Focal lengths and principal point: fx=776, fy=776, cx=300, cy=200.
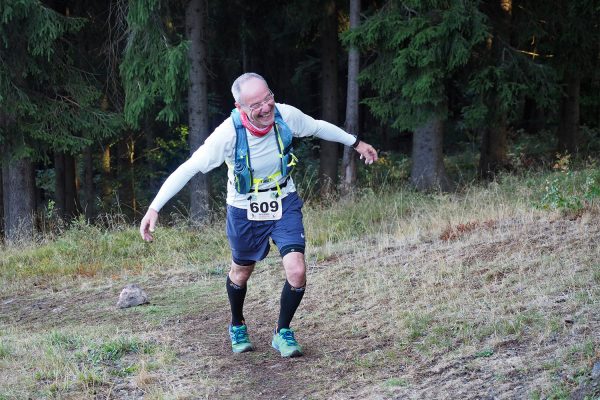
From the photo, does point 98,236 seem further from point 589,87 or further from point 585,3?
point 589,87

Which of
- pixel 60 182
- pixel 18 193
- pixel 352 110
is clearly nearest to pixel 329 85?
pixel 352 110

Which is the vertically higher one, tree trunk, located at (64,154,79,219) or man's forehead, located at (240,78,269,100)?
man's forehead, located at (240,78,269,100)

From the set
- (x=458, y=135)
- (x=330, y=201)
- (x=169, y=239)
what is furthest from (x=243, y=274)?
(x=458, y=135)

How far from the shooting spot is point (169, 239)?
465 inches

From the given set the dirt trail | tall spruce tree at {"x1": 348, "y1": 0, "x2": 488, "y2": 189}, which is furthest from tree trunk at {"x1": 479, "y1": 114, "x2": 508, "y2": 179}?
the dirt trail

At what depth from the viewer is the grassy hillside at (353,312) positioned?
511 cm

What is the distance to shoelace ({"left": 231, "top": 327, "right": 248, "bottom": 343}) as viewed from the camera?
6.25 meters

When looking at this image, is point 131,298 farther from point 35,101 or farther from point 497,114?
point 497,114

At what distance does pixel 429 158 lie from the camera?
15.2m

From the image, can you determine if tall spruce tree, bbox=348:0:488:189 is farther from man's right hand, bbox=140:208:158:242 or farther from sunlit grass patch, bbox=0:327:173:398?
man's right hand, bbox=140:208:158:242

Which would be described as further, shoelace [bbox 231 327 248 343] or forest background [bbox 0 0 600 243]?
forest background [bbox 0 0 600 243]

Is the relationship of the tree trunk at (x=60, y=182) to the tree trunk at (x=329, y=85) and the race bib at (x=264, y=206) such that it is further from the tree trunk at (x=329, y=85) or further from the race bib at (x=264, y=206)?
the race bib at (x=264, y=206)

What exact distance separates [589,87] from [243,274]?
69.7 ft

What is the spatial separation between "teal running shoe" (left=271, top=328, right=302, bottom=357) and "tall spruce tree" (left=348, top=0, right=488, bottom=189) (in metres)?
7.52
